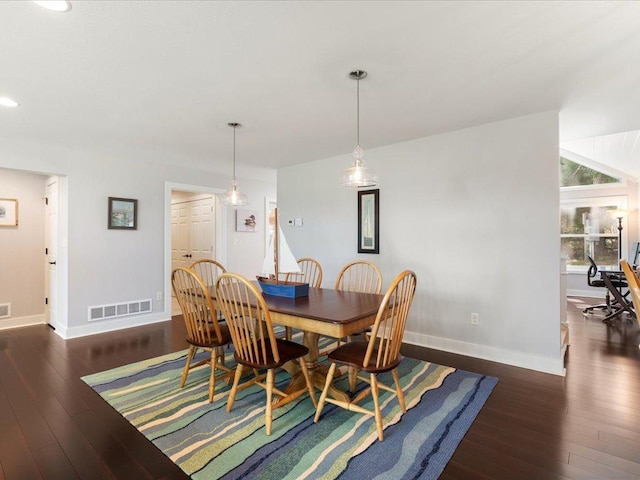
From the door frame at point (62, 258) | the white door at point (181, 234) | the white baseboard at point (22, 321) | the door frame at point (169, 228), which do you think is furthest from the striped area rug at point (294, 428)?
the white door at point (181, 234)

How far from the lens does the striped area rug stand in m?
1.73

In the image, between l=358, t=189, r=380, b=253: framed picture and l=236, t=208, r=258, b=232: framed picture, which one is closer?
l=358, t=189, r=380, b=253: framed picture

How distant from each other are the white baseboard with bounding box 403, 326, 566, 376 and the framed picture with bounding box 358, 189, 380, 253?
1145mm

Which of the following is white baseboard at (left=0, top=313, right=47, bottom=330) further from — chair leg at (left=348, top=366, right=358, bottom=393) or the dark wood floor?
chair leg at (left=348, top=366, right=358, bottom=393)

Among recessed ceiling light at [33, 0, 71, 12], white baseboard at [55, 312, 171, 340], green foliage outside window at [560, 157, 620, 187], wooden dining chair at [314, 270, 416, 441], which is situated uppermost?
green foliage outside window at [560, 157, 620, 187]

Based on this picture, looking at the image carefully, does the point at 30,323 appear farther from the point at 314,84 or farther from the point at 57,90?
the point at 314,84

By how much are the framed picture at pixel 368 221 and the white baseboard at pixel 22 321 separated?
4596mm

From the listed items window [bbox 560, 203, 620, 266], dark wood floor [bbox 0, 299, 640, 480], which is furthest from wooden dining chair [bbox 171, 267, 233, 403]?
window [bbox 560, 203, 620, 266]

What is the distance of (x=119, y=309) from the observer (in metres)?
4.45

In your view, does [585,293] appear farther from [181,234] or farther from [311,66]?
[181,234]

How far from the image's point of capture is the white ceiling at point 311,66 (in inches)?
65.4

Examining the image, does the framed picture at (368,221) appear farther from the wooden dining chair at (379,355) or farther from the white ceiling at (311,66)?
the wooden dining chair at (379,355)

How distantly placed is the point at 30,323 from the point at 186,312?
3.67m

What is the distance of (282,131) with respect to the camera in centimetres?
348
